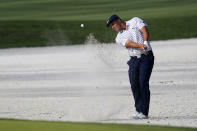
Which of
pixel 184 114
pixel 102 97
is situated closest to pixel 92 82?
pixel 102 97

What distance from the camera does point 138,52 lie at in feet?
43.2

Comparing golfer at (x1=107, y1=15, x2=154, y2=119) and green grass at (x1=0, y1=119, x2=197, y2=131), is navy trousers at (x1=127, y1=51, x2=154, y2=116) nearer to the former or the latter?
golfer at (x1=107, y1=15, x2=154, y2=119)

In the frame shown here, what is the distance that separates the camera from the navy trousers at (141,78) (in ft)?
43.4

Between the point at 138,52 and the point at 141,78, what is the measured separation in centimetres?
44

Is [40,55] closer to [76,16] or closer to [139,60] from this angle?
[76,16]

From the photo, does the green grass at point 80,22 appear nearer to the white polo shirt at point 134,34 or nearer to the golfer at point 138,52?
the golfer at point 138,52

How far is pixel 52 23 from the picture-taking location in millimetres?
37375

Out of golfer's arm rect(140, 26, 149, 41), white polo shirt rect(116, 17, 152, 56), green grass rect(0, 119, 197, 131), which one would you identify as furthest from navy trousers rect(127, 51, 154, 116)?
green grass rect(0, 119, 197, 131)

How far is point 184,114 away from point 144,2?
33.7m

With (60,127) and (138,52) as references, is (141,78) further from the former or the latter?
(60,127)

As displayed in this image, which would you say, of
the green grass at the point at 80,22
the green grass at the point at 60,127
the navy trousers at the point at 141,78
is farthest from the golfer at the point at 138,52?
the green grass at the point at 80,22

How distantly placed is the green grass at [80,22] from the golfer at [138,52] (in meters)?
20.1

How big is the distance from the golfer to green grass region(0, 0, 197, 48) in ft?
65.8

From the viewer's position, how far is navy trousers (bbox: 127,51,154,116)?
13234 millimetres
